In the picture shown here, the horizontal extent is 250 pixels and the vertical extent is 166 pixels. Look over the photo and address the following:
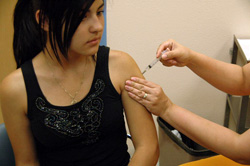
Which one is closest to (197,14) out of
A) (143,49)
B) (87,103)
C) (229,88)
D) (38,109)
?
(143,49)

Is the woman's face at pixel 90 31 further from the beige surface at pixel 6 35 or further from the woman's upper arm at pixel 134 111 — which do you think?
the beige surface at pixel 6 35

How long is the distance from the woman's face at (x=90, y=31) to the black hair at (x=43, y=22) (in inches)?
0.8

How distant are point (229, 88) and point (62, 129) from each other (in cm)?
79

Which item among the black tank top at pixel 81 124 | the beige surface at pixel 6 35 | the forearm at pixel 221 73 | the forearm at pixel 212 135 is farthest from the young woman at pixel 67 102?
the beige surface at pixel 6 35

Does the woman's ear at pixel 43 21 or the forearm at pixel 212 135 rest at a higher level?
the woman's ear at pixel 43 21

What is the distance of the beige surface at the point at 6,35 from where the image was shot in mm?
2156

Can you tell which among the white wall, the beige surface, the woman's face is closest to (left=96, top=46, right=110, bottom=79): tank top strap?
the woman's face

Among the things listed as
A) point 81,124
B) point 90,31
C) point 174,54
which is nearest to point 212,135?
point 174,54

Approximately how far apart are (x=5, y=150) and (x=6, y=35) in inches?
50.0

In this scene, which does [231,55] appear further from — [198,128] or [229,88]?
[198,128]

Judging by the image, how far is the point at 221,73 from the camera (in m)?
1.39

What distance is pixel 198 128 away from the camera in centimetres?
116

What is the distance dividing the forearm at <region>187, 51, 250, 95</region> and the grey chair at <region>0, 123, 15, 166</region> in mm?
860

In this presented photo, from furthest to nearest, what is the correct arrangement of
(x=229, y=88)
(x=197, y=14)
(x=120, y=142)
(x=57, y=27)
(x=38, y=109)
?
(x=197, y=14) → (x=229, y=88) → (x=120, y=142) → (x=38, y=109) → (x=57, y=27)
